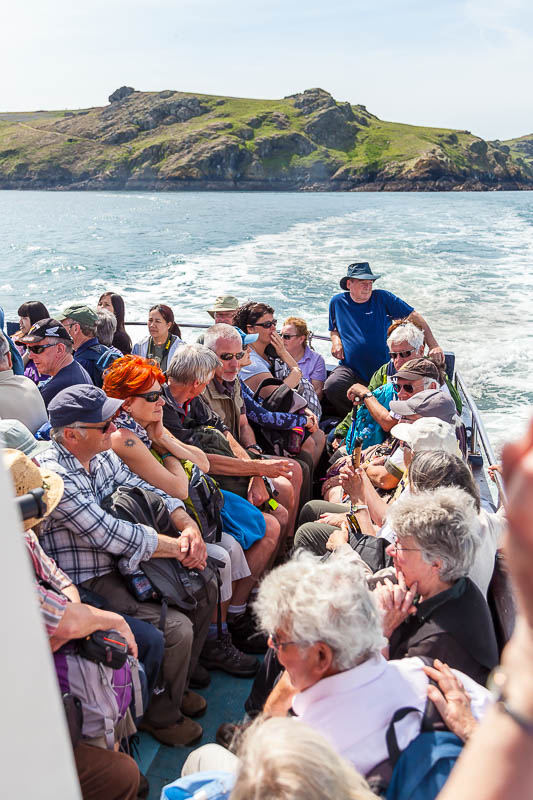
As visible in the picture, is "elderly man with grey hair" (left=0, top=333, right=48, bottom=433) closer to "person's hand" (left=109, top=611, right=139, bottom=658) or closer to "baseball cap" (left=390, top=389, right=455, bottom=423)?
"person's hand" (left=109, top=611, right=139, bottom=658)

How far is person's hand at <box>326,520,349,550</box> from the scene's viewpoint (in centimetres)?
220

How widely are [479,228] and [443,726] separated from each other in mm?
22884

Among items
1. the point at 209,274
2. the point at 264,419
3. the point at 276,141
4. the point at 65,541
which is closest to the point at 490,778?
the point at 65,541

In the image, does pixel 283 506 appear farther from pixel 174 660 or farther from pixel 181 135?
pixel 181 135

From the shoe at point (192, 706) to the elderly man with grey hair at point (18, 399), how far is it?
1.36 meters

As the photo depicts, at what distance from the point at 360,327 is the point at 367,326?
0.17 ft

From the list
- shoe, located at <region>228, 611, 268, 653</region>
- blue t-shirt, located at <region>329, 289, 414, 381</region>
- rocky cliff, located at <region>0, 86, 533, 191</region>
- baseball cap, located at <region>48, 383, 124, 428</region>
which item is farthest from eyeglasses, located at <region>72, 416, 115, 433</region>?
rocky cliff, located at <region>0, 86, 533, 191</region>

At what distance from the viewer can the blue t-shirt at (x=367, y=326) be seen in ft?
14.3

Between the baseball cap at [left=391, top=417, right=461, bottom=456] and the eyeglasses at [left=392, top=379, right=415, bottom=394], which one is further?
the eyeglasses at [left=392, top=379, right=415, bottom=394]

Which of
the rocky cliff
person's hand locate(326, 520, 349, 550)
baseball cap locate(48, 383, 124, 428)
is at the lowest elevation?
person's hand locate(326, 520, 349, 550)

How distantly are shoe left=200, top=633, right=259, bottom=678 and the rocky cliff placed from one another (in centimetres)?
6909

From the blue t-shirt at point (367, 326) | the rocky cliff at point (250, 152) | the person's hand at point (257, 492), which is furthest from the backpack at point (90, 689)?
the rocky cliff at point (250, 152)

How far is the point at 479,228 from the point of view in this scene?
2189 cm

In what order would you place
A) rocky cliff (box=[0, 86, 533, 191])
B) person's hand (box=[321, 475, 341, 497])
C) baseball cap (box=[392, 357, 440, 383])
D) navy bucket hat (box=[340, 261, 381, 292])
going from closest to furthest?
baseball cap (box=[392, 357, 440, 383])
person's hand (box=[321, 475, 341, 497])
navy bucket hat (box=[340, 261, 381, 292])
rocky cliff (box=[0, 86, 533, 191])
